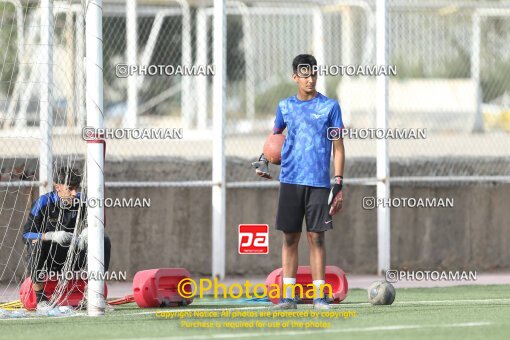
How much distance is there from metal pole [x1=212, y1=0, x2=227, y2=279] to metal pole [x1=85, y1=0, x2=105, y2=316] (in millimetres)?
3972

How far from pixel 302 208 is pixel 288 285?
0.66m

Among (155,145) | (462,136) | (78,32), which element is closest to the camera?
(78,32)

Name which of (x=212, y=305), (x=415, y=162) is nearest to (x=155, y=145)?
(x=415, y=162)

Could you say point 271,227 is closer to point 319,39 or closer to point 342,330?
point 319,39

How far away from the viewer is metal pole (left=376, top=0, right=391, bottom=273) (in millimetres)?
15156

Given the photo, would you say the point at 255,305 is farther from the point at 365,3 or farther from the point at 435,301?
the point at 365,3

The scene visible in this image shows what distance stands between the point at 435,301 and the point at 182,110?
8695 mm

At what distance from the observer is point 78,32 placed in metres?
13.6

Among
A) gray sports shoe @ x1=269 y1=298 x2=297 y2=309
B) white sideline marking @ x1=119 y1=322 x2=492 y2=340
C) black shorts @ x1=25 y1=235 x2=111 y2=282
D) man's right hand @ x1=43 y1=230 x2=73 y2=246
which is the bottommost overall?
white sideline marking @ x1=119 y1=322 x2=492 y2=340

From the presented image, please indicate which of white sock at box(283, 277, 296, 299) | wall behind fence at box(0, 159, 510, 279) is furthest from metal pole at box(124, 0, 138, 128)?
white sock at box(283, 277, 296, 299)

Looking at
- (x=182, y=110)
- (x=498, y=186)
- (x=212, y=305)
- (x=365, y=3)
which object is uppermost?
(x=365, y=3)

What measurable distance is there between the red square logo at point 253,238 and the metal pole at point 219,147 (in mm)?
344

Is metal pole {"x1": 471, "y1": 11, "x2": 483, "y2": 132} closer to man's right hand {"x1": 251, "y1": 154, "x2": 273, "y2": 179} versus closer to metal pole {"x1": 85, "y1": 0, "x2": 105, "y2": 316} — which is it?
man's right hand {"x1": 251, "y1": 154, "x2": 273, "y2": 179}

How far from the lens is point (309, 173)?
11.2m
